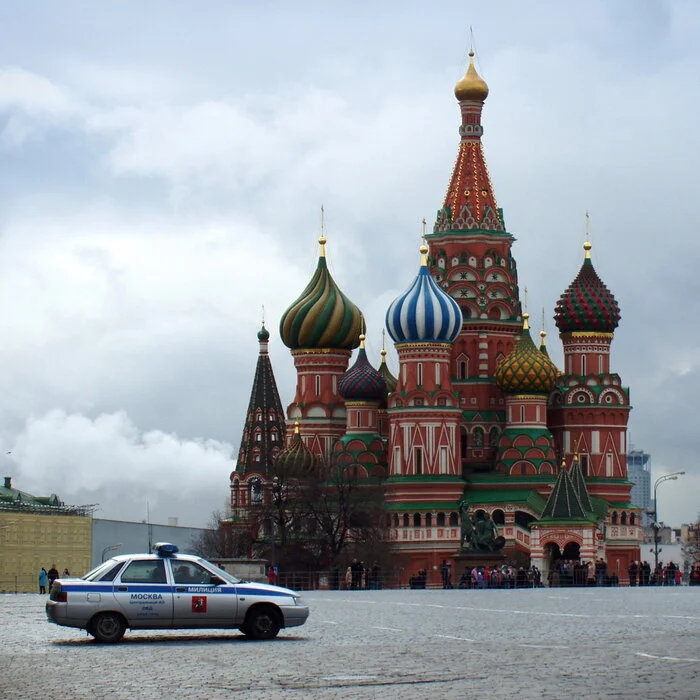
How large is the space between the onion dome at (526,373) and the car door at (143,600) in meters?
66.2

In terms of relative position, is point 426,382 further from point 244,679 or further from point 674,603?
point 244,679

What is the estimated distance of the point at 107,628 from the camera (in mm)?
23203

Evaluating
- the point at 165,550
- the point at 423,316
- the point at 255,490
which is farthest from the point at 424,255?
the point at 165,550

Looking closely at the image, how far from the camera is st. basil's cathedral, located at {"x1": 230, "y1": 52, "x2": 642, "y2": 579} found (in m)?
86.2

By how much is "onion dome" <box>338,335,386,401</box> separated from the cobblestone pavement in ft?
205

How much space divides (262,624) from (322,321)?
72.1 metres

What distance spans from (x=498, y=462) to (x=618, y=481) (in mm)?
6287

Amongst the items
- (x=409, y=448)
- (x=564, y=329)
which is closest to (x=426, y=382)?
(x=409, y=448)

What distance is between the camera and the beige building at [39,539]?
104 m

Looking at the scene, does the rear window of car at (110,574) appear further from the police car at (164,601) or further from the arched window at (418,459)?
the arched window at (418,459)

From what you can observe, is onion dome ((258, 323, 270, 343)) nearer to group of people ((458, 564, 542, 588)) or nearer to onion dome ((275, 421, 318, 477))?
onion dome ((275, 421, 318, 477))

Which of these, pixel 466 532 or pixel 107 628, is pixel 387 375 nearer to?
pixel 466 532

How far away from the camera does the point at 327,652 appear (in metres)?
20.8

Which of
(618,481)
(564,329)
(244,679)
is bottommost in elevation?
(244,679)
